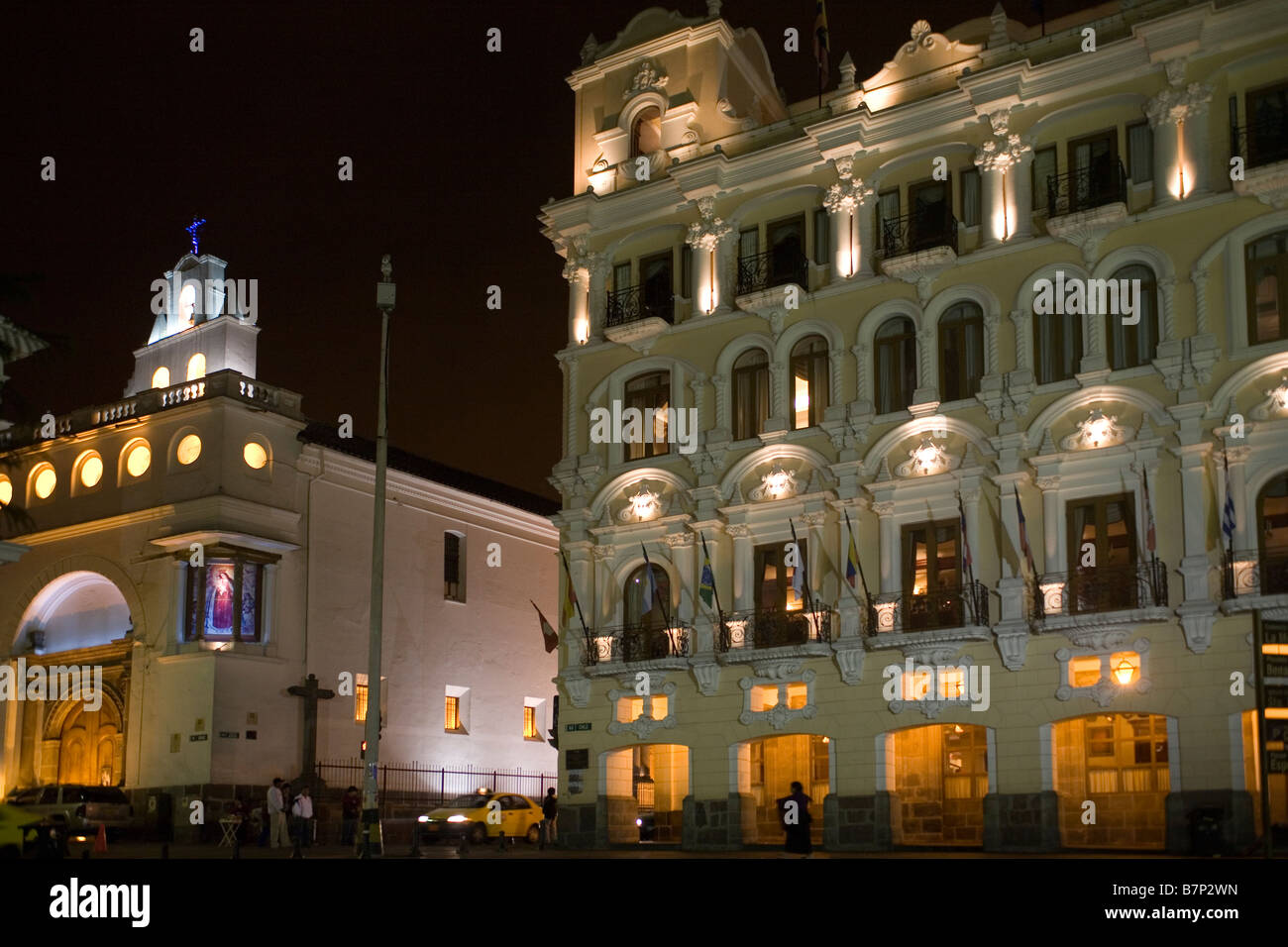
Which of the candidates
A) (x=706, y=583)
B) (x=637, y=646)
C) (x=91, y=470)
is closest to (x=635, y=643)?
(x=637, y=646)

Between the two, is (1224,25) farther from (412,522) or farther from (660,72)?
→ (412,522)

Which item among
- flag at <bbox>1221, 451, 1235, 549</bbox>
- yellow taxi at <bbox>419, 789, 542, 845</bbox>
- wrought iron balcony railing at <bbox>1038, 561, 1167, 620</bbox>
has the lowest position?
yellow taxi at <bbox>419, 789, 542, 845</bbox>

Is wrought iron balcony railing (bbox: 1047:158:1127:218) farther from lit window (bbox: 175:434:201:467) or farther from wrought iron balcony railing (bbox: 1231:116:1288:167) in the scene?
lit window (bbox: 175:434:201:467)

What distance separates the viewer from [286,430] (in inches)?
1977

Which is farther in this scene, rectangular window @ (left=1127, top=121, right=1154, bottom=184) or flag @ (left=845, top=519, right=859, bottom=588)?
flag @ (left=845, top=519, right=859, bottom=588)

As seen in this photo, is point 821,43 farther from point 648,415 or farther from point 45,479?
point 45,479

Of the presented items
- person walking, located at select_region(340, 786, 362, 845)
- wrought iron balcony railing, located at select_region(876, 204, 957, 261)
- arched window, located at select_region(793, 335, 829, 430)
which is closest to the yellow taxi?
person walking, located at select_region(340, 786, 362, 845)

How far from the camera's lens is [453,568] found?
56469mm

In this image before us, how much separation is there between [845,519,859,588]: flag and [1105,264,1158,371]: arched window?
7.32 metres

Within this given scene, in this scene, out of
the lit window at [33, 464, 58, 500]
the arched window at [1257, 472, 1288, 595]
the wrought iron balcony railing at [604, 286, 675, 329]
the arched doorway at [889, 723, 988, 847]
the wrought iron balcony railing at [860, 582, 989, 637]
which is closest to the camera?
the arched window at [1257, 472, 1288, 595]

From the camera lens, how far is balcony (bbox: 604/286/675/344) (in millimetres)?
42344

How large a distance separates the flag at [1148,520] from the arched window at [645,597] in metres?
12.7

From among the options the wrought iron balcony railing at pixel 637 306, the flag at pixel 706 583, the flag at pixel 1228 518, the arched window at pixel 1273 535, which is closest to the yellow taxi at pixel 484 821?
the flag at pixel 706 583

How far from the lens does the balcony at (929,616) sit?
117ft
